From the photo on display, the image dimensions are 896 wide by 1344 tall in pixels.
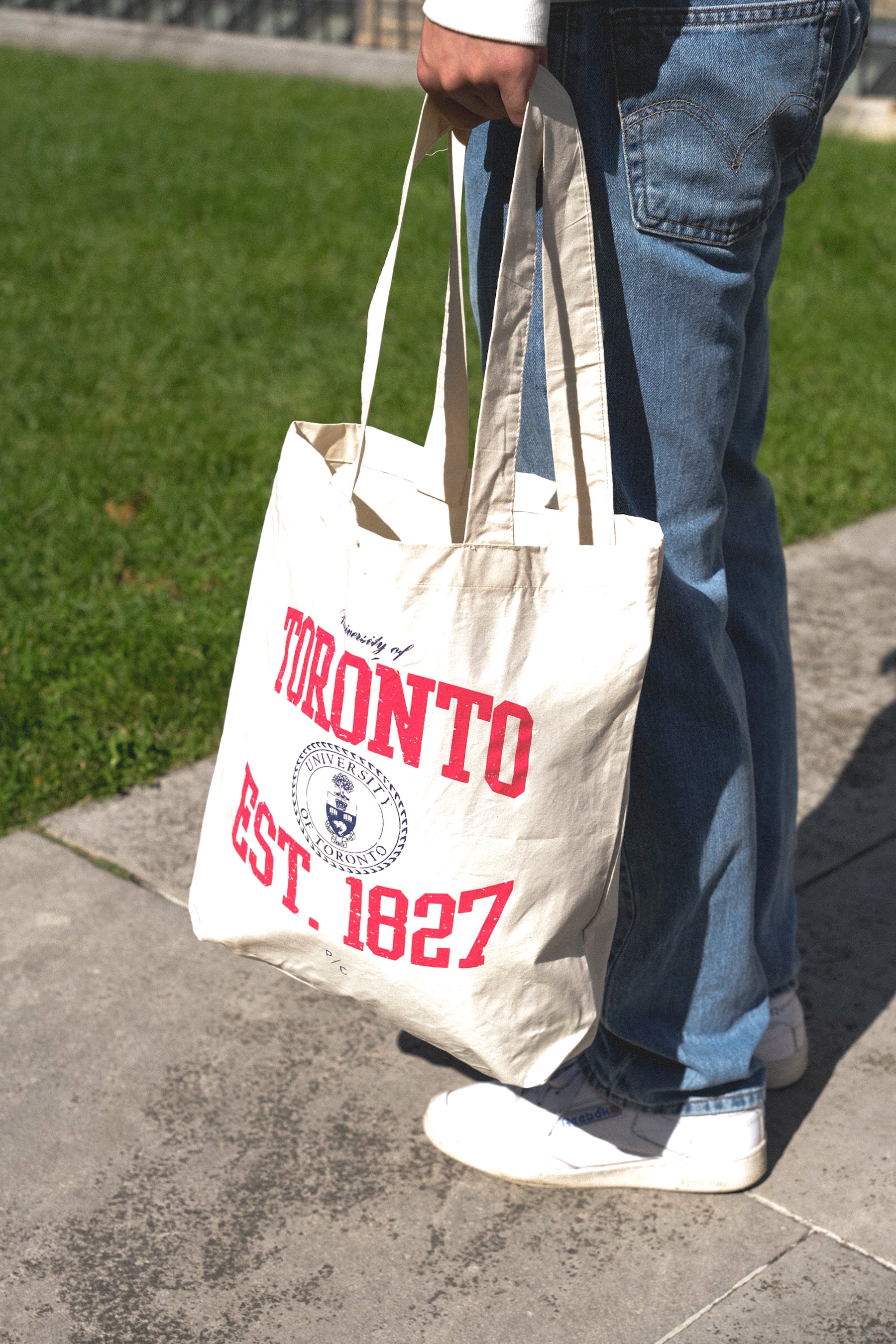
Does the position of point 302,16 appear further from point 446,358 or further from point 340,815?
point 340,815

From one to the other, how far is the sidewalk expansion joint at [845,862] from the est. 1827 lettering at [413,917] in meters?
1.19

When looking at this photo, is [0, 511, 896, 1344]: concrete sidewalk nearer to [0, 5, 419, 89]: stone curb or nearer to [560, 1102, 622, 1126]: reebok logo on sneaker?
[560, 1102, 622, 1126]: reebok logo on sneaker

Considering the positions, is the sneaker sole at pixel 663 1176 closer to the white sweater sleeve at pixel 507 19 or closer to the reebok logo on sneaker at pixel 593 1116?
the reebok logo on sneaker at pixel 593 1116

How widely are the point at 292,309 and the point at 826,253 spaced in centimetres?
261

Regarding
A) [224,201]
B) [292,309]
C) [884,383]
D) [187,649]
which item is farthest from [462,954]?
[224,201]

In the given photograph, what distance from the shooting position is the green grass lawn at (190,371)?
123 inches

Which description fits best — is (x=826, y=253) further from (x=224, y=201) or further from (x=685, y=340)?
(x=685, y=340)

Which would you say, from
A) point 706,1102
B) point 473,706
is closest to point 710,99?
point 473,706

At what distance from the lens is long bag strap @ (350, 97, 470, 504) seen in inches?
61.5

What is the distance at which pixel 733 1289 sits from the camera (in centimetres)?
170

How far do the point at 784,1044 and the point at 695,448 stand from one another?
942 mm

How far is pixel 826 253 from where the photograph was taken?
655cm

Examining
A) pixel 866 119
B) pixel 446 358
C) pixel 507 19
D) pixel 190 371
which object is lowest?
pixel 190 371

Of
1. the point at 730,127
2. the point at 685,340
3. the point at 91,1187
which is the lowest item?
the point at 91,1187
